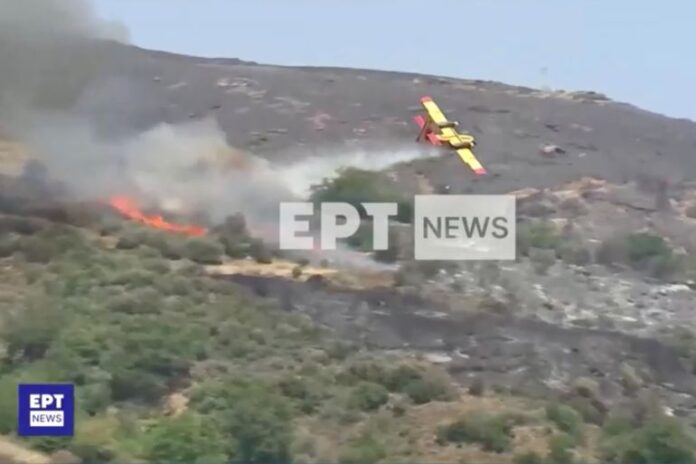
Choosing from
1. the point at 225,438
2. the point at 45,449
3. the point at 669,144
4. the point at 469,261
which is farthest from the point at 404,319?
the point at 669,144

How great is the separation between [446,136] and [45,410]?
1583 centimetres

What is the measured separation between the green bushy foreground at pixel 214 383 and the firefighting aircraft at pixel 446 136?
8.84 m

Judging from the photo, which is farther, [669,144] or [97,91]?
[669,144]

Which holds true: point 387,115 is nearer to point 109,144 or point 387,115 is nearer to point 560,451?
point 109,144

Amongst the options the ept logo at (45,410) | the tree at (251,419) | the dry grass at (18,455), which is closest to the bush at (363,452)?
the tree at (251,419)

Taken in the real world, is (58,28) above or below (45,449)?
above

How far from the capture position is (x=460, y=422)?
29.3m

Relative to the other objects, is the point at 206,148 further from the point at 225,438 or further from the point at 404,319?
the point at 225,438

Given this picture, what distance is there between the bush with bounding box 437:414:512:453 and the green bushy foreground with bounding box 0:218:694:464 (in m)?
0.02

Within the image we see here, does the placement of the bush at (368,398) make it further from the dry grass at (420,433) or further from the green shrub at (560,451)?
the green shrub at (560,451)

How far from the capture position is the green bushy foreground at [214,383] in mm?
28344

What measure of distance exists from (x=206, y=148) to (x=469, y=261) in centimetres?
816

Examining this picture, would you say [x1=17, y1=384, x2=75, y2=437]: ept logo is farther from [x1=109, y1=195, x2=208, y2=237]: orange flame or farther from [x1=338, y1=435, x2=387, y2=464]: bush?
[x1=109, y1=195, x2=208, y2=237]: orange flame

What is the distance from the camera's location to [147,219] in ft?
118
